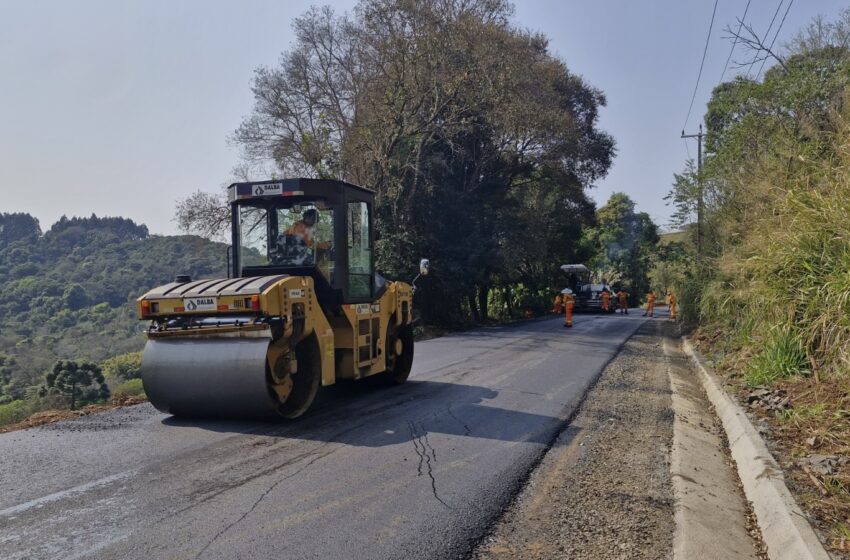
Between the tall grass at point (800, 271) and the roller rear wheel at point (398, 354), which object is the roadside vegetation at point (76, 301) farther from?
the tall grass at point (800, 271)

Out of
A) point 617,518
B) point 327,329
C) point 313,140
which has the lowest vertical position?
point 617,518

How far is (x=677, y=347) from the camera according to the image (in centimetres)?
1833

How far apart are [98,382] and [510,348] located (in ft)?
29.8

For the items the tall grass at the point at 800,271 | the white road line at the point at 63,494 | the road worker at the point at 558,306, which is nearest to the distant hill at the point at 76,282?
the white road line at the point at 63,494

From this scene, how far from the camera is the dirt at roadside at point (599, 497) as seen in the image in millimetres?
4367

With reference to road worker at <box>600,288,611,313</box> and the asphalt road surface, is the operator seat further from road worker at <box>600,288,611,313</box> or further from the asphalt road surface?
road worker at <box>600,288,611,313</box>

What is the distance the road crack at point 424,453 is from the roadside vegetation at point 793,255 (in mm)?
2677

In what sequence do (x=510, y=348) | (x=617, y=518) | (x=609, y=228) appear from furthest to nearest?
1. (x=609, y=228)
2. (x=510, y=348)
3. (x=617, y=518)

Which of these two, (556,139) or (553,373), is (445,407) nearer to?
(553,373)

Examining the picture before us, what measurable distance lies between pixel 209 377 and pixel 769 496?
17.2 ft

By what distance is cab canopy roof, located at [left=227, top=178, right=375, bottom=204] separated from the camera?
8.46m

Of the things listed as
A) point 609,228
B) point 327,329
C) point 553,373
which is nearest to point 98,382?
point 327,329

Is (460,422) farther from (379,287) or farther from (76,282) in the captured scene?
(76,282)

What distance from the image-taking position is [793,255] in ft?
28.9
